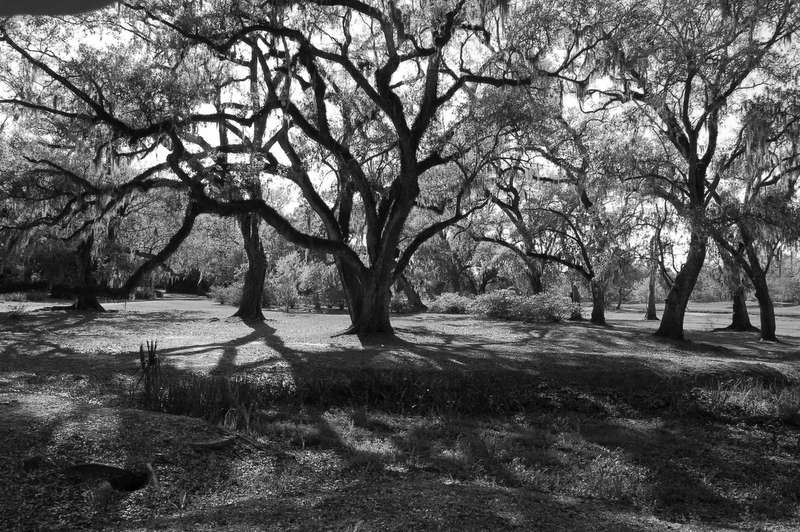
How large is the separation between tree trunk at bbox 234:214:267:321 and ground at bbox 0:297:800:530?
8.91 m

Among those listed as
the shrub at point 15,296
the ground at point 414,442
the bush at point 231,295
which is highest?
the bush at point 231,295

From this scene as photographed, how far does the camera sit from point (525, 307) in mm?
27938

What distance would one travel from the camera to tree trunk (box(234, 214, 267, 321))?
25.1 metres

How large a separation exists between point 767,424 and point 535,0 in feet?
34.1

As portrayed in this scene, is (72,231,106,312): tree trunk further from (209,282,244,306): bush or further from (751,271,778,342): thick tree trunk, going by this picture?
(751,271,778,342): thick tree trunk

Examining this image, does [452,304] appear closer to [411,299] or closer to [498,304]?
[411,299]

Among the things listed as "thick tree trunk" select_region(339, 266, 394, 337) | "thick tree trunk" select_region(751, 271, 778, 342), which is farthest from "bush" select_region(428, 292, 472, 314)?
"thick tree trunk" select_region(339, 266, 394, 337)

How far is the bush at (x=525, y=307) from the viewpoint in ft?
90.0

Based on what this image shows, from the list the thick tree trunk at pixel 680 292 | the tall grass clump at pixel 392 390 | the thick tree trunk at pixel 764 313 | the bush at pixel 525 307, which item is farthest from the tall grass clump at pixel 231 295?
the tall grass clump at pixel 392 390

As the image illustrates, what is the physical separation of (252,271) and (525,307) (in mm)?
11729

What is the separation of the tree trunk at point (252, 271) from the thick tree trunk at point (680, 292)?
14782 mm

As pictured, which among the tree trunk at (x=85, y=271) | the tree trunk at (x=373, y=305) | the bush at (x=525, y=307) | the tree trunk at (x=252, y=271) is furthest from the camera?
the tree trunk at (x=85, y=271)

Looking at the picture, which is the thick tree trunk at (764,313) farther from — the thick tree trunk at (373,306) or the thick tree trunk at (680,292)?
the thick tree trunk at (373,306)

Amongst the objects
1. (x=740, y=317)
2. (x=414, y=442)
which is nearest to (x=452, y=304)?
(x=740, y=317)
